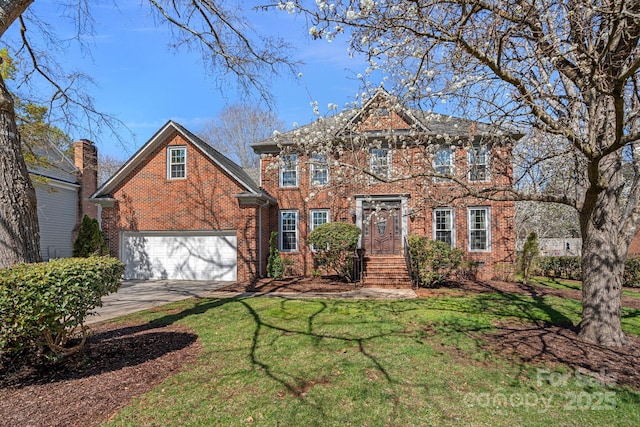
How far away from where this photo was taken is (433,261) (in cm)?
1122

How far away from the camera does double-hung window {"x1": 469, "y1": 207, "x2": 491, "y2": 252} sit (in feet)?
45.3

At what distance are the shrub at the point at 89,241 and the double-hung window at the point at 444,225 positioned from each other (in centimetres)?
1293

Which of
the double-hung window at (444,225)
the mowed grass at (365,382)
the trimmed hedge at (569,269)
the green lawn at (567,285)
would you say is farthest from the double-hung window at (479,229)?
→ the mowed grass at (365,382)

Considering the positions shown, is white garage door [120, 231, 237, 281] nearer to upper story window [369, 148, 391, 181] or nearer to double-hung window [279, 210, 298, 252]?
double-hung window [279, 210, 298, 252]

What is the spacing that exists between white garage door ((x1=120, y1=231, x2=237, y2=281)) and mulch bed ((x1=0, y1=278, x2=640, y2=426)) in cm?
638

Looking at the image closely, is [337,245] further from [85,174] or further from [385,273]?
[85,174]

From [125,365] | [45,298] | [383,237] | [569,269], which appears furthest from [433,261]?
[45,298]

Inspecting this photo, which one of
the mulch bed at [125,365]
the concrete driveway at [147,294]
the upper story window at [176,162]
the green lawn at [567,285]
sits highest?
the upper story window at [176,162]

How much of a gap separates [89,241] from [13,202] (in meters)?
9.45

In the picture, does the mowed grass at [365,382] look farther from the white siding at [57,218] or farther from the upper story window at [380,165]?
the white siding at [57,218]

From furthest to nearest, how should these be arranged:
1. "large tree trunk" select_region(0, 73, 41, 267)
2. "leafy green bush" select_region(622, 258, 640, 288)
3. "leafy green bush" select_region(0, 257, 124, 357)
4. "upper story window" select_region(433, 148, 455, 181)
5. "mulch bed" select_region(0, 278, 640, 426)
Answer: "leafy green bush" select_region(622, 258, 640, 288)
"upper story window" select_region(433, 148, 455, 181)
"large tree trunk" select_region(0, 73, 41, 267)
"leafy green bush" select_region(0, 257, 124, 357)
"mulch bed" select_region(0, 278, 640, 426)

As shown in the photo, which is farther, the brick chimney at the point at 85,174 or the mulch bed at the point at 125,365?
the brick chimney at the point at 85,174

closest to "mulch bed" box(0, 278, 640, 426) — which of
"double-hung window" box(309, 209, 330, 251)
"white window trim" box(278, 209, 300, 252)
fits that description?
"white window trim" box(278, 209, 300, 252)

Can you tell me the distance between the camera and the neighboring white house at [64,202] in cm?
1756
